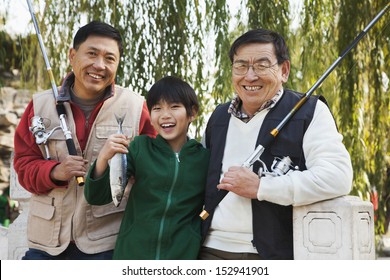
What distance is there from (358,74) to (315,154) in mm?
3037

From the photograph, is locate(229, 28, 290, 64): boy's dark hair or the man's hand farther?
locate(229, 28, 290, 64): boy's dark hair

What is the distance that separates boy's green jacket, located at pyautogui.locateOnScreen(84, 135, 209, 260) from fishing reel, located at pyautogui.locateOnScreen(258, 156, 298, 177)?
0.31m

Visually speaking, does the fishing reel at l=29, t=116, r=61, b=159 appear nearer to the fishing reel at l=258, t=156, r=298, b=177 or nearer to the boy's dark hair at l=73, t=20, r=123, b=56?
the boy's dark hair at l=73, t=20, r=123, b=56

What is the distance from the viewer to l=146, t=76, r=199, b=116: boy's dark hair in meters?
2.99

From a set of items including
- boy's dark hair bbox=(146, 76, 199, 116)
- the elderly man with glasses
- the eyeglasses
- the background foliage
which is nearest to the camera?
the elderly man with glasses

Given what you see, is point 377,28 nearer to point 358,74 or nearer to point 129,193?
point 358,74

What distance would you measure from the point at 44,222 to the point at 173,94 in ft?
2.65

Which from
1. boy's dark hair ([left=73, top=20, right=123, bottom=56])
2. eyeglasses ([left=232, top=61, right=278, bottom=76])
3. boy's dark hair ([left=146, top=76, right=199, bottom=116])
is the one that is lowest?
boy's dark hair ([left=146, top=76, right=199, bottom=116])

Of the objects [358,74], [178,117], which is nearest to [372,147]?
[358,74]

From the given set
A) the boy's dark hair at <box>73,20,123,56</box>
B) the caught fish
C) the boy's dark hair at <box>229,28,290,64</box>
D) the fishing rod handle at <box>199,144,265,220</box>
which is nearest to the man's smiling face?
the boy's dark hair at <box>73,20,123,56</box>

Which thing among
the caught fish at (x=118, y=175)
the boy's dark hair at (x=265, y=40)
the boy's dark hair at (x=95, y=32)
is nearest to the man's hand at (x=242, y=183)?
the caught fish at (x=118, y=175)

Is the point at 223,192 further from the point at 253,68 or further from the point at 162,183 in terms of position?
the point at 253,68

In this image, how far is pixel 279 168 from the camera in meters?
2.71

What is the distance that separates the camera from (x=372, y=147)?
227 inches
